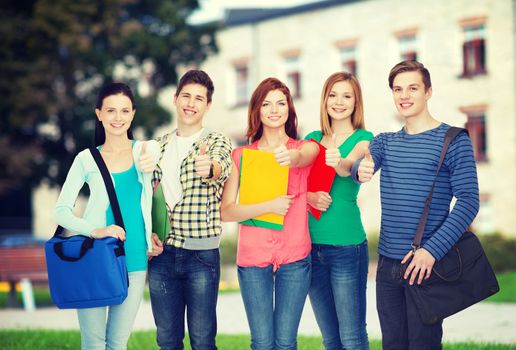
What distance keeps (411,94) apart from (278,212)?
105cm

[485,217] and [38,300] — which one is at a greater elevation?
[38,300]

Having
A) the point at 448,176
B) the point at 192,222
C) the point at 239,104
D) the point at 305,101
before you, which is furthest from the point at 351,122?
the point at 239,104

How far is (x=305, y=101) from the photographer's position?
2938cm

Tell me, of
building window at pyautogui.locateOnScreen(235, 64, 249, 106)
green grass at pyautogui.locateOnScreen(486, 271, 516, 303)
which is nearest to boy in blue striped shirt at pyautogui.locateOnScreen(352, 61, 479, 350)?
green grass at pyautogui.locateOnScreen(486, 271, 516, 303)

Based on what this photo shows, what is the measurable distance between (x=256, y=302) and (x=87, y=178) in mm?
1267

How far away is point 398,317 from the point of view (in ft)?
15.0

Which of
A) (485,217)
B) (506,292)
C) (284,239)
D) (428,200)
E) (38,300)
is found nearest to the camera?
(428,200)

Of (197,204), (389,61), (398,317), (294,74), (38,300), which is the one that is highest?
(389,61)

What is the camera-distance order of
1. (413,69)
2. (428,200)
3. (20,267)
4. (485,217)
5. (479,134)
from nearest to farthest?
(428,200)
(413,69)
(20,267)
(485,217)
(479,134)

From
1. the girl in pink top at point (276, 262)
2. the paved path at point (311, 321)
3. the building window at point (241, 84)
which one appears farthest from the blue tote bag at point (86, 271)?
the building window at point (241, 84)

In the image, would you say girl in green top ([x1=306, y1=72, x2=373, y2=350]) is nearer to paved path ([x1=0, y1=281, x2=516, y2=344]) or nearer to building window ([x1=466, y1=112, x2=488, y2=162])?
paved path ([x1=0, y1=281, x2=516, y2=344])

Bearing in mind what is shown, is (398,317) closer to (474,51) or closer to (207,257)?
(207,257)

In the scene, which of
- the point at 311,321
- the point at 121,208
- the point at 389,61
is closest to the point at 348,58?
the point at 389,61

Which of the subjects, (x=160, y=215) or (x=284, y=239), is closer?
(x=284, y=239)
